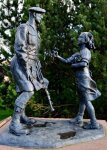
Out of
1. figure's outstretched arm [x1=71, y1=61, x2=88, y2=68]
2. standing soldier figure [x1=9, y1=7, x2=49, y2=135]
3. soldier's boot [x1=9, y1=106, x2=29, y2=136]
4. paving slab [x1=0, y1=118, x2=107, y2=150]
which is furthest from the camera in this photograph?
figure's outstretched arm [x1=71, y1=61, x2=88, y2=68]

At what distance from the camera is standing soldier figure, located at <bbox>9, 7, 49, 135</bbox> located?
5211mm

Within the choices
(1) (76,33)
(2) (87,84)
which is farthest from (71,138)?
(1) (76,33)

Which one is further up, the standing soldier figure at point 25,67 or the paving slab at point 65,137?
the standing soldier figure at point 25,67

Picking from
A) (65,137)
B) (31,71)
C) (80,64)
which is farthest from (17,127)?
(80,64)

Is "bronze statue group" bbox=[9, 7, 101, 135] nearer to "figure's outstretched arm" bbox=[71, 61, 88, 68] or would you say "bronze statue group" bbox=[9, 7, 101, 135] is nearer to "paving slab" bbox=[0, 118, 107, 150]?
"figure's outstretched arm" bbox=[71, 61, 88, 68]

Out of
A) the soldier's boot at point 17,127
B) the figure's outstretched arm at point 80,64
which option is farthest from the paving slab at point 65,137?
the figure's outstretched arm at point 80,64

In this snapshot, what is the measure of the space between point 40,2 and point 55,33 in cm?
80

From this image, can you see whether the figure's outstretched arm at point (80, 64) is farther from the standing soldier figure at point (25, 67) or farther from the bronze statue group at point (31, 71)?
the standing soldier figure at point (25, 67)

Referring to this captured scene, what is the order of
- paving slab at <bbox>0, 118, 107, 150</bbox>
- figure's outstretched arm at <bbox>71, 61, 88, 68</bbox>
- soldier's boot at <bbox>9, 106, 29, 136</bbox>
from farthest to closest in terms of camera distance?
figure's outstretched arm at <bbox>71, 61, 88, 68</bbox> → soldier's boot at <bbox>9, 106, 29, 136</bbox> → paving slab at <bbox>0, 118, 107, 150</bbox>

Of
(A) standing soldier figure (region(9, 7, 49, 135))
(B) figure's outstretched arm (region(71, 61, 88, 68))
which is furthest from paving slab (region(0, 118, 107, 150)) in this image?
(B) figure's outstretched arm (region(71, 61, 88, 68))

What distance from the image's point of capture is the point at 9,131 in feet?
A: 17.1

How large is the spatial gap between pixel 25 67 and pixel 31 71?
0.16m

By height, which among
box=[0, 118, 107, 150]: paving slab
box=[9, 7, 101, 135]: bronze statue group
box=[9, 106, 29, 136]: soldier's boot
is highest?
box=[9, 7, 101, 135]: bronze statue group

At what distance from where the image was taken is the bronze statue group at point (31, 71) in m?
5.22
